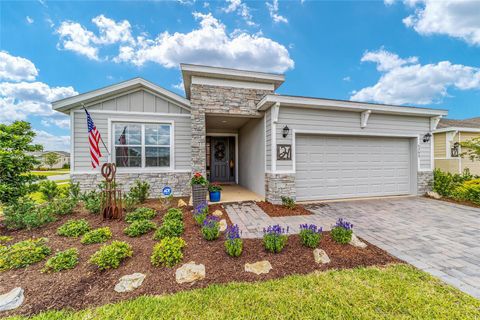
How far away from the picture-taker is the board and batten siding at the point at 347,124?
5.74m

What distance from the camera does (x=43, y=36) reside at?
7227mm

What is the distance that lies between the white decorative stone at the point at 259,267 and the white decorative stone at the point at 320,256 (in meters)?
0.71

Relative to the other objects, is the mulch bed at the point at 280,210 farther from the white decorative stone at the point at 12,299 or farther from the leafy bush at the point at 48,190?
the leafy bush at the point at 48,190

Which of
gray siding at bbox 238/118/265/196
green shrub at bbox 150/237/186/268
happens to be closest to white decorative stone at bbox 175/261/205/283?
green shrub at bbox 150/237/186/268

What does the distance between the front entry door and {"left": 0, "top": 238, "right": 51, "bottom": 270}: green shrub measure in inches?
293

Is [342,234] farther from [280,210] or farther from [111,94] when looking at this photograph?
[111,94]

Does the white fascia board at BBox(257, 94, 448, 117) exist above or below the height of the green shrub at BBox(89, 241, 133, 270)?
above

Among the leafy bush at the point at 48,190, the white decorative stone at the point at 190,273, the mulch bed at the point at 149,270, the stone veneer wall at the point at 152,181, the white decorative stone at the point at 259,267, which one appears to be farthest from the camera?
the stone veneer wall at the point at 152,181

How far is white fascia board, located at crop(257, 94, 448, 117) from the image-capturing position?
5520mm

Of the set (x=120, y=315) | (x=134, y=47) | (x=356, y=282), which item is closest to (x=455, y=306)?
(x=356, y=282)

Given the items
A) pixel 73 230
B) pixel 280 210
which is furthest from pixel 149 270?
pixel 280 210

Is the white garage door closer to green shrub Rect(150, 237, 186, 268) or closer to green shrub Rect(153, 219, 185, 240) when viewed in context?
green shrub Rect(153, 219, 185, 240)

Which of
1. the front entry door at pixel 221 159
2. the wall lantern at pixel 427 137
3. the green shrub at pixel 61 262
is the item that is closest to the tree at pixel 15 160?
the green shrub at pixel 61 262

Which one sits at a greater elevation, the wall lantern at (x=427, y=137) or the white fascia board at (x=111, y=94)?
the white fascia board at (x=111, y=94)
